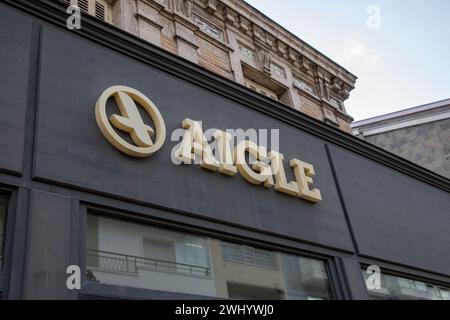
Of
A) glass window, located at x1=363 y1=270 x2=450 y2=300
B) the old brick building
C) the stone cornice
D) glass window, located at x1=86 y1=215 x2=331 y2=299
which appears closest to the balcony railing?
glass window, located at x1=86 y1=215 x2=331 y2=299

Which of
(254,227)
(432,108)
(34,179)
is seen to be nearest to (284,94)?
(254,227)

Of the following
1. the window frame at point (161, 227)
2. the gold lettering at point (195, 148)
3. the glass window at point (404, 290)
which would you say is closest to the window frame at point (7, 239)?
the window frame at point (161, 227)

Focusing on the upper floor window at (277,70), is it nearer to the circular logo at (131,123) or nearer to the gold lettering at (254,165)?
the gold lettering at (254,165)

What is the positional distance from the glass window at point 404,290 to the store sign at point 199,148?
169 centimetres

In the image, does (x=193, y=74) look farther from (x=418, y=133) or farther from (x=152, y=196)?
(x=418, y=133)

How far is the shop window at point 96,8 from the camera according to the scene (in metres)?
8.19

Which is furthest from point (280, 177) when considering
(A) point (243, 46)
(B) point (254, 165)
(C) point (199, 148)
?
(A) point (243, 46)

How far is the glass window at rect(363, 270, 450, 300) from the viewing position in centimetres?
733

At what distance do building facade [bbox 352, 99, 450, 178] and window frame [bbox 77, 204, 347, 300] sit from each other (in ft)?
35.7

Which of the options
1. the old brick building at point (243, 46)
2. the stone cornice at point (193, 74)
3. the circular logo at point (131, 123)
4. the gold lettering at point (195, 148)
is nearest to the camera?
the circular logo at point (131, 123)

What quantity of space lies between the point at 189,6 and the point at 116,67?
4.39 metres

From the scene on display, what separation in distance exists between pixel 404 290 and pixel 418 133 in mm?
10959

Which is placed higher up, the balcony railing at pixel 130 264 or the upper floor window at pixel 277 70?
the upper floor window at pixel 277 70
